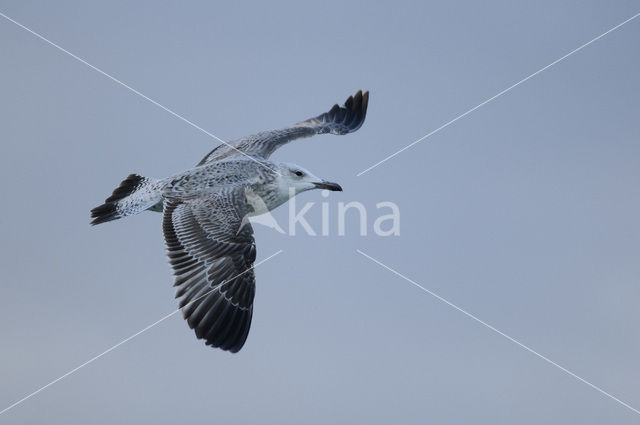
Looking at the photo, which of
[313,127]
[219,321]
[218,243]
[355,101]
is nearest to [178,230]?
[218,243]

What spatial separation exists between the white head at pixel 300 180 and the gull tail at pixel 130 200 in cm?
140

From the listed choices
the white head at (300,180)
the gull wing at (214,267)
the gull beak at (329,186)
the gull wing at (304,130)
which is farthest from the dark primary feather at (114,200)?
the gull beak at (329,186)

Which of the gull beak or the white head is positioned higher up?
the gull beak

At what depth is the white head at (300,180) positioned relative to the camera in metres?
9.65

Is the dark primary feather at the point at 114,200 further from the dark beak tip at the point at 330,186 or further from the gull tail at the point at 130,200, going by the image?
the dark beak tip at the point at 330,186

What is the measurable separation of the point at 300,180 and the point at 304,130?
1762 millimetres

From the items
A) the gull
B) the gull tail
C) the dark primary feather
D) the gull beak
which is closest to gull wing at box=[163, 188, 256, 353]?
the gull

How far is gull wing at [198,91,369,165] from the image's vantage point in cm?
1070

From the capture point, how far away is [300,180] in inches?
383

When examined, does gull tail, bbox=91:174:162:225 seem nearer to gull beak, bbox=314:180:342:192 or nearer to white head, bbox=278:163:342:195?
white head, bbox=278:163:342:195

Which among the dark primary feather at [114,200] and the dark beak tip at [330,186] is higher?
the dark beak tip at [330,186]

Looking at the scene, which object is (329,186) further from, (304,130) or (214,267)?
(214,267)

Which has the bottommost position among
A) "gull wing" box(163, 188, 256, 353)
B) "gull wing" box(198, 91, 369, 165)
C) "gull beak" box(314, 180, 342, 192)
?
"gull wing" box(163, 188, 256, 353)

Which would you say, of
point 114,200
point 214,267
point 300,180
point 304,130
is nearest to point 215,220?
point 214,267
